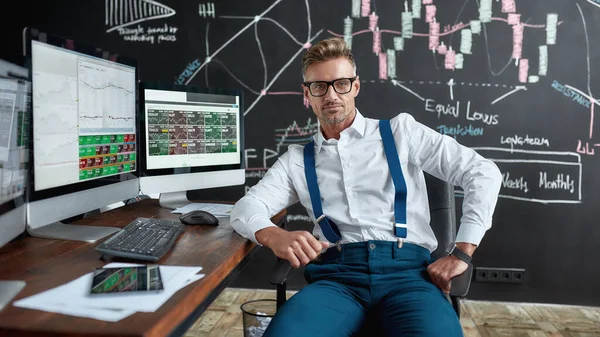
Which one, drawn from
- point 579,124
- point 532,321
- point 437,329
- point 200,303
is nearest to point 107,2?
point 200,303

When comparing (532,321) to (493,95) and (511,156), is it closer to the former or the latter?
(511,156)

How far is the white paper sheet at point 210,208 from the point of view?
1770 millimetres

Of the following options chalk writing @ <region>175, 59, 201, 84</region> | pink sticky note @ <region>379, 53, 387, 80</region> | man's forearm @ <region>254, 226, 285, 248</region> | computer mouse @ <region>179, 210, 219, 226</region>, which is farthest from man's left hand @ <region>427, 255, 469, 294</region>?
chalk writing @ <region>175, 59, 201, 84</region>

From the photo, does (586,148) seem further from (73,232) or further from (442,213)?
(73,232)

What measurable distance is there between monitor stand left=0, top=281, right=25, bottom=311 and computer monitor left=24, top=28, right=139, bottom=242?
288 millimetres

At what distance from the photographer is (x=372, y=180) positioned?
164 cm

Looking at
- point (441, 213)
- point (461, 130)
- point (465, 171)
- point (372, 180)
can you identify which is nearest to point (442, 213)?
point (441, 213)

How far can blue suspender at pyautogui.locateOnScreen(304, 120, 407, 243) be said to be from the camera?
156cm

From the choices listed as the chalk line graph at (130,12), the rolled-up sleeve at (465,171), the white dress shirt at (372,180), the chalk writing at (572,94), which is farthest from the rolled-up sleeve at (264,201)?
the chalk writing at (572,94)

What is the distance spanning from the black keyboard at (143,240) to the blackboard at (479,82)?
1503 mm

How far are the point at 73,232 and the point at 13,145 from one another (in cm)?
36

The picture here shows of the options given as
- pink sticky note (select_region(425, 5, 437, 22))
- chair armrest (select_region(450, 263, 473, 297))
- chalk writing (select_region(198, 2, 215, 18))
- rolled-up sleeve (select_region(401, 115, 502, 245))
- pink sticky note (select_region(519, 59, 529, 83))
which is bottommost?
chair armrest (select_region(450, 263, 473, 297))

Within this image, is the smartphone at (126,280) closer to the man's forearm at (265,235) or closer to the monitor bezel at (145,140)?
the man's forearm at (265,235)

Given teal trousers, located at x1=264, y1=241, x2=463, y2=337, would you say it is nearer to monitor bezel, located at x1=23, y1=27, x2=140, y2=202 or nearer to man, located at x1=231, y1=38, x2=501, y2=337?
man, located at x1=231, y1=38, x2=501, y2=337
